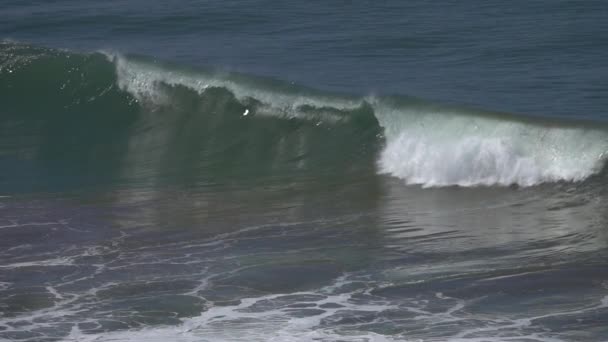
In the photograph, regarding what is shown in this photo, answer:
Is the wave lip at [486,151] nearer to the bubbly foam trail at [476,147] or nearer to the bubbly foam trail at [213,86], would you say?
the bubbly foam trail at [476,147]

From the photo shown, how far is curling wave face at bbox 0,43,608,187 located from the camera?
14.9m

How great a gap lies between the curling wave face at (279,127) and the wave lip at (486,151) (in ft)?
0.05

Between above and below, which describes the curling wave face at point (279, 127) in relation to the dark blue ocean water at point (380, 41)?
below

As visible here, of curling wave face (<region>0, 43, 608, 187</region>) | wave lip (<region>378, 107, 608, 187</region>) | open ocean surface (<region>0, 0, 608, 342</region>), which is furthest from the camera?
curling wave face (<region>0, 43, 608, 187</region>)

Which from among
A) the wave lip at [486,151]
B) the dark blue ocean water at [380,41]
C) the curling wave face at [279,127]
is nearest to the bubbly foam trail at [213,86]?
the curling wave face at [279,127]

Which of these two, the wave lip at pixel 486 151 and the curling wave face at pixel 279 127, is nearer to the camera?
the wave lip at pixel 486 151

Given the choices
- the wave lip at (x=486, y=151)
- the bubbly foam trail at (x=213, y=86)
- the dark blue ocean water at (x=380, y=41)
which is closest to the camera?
the wave lip at (x=486, y=151)

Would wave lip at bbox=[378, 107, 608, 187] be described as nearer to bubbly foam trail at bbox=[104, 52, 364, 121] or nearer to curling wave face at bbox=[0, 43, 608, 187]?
curling wave face at bbox=[0, 43, 608, 187]

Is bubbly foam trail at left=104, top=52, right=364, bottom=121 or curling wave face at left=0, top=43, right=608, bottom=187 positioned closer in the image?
curling wave face at left=0, top=43, right=608, bottom=187

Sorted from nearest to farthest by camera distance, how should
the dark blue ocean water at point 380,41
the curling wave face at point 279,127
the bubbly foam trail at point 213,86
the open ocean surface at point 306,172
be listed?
1. the open ocean surface at point 306,172
2. the curling wave face at point 279,127
3. the bubbly foam trail at point 213,86
4. the dark blue ocean water at point 380,41

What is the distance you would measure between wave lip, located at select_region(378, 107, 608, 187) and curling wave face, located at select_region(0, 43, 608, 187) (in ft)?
0.05

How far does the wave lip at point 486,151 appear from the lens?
1445cm

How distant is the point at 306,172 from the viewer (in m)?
15.8

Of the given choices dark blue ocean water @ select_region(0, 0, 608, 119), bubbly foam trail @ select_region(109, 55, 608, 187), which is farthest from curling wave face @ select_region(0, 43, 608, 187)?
dark blue ocean water @ select_region(0, 0, 608, 119)
